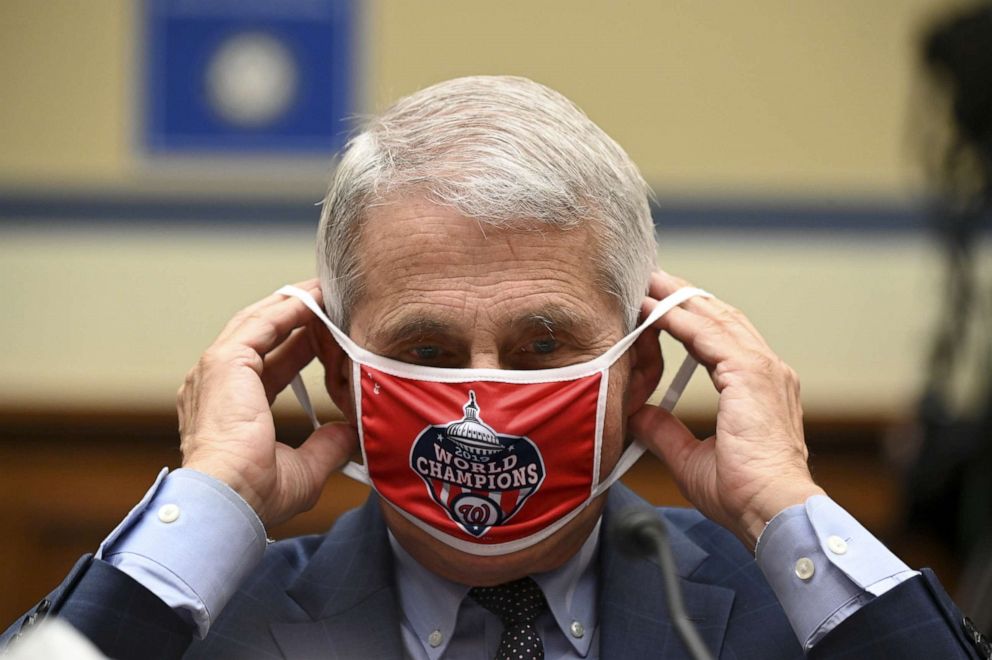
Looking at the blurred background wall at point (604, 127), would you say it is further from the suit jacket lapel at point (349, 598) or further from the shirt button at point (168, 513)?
the shirt button at point (168, 513)

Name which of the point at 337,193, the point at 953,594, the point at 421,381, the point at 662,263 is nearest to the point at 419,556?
the point at 421,381

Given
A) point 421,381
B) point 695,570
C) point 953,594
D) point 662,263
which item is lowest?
→ point 953,594

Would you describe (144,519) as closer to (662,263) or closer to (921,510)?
(921,510)

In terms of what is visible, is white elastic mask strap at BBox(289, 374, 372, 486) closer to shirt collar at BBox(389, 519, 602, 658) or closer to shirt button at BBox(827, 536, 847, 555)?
shirt collar at BBox(389, 519, 602, 658)

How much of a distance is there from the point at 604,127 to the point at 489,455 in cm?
334

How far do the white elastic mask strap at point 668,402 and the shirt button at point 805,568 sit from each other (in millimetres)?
342

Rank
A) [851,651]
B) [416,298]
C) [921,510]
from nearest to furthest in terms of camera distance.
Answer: [851,651]
[416,298]
[921,510]

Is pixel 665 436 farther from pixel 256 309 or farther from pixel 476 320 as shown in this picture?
pixel 256 309

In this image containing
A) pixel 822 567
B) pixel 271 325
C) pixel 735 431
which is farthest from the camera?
pixel 271 325

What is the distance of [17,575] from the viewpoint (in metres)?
4.75

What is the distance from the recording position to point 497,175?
209 centimetres

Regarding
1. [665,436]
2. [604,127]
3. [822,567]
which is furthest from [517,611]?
[604,127]

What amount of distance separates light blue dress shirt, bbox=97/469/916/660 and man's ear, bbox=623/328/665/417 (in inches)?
12.9

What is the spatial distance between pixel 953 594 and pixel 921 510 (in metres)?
0.29
